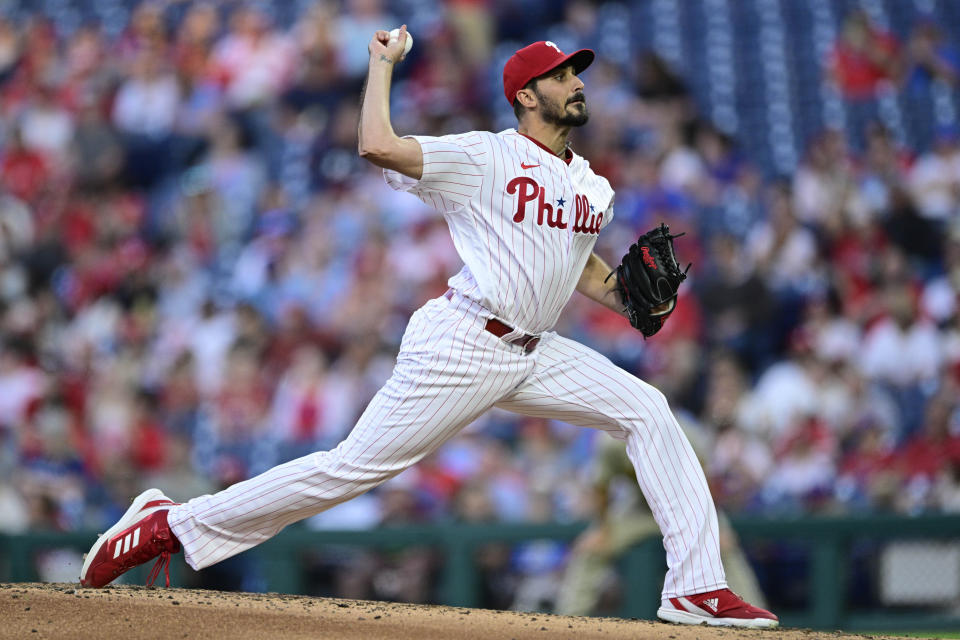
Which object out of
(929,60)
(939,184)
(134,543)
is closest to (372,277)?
(939,184)

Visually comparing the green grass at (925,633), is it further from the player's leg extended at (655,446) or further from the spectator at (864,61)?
the spectator at (864,61)

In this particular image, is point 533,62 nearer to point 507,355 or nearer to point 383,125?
point 383,125

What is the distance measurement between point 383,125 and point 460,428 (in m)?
0.89

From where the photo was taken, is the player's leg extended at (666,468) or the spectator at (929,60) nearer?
the player's leg extended at (666,468)

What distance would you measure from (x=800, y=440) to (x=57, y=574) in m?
4.03

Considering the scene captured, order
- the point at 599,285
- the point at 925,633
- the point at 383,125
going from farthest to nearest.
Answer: the point at 925,633, the point at 599,285, the point at 383,125

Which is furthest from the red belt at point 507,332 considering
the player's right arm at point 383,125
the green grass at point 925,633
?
the green grass at point 925,633

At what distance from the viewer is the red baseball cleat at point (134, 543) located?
378 cm

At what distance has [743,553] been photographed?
6.16 metres

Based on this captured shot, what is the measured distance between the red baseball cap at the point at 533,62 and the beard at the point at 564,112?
66 mm

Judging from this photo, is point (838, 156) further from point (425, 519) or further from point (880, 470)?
point (425, 519)

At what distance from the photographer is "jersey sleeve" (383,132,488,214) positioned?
346 cm

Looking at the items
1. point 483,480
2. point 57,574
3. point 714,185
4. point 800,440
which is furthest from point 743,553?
point 57,574

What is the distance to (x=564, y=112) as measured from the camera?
3.72 m
